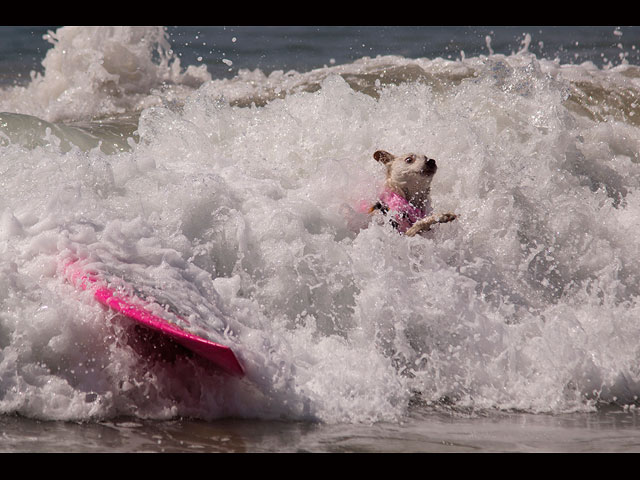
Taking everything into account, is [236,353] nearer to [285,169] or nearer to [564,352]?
[564,352]

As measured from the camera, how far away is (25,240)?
3588 mm

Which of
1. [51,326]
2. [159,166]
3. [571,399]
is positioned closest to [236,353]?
[51,326]

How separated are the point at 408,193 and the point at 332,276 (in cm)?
85

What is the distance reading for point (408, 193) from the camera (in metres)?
4.73

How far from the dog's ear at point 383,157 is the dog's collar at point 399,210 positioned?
0.87 feet

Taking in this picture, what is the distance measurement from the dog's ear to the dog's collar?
0.27m

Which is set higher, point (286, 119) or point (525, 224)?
point (286, 119)

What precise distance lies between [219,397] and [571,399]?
165 centimetres

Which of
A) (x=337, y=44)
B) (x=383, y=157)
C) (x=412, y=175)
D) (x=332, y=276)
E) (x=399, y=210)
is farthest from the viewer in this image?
(x=337, y=44)

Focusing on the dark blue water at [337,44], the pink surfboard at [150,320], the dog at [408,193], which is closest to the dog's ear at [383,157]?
the dog at [408,193]

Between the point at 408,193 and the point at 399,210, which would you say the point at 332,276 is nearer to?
the point at 399,210

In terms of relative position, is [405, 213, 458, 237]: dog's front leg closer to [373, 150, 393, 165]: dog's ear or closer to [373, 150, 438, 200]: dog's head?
[373, 150, 438, 200]: dog's head

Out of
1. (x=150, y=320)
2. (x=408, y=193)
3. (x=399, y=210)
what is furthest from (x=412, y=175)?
(x=150, y=320)

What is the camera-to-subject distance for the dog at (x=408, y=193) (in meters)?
4.48
